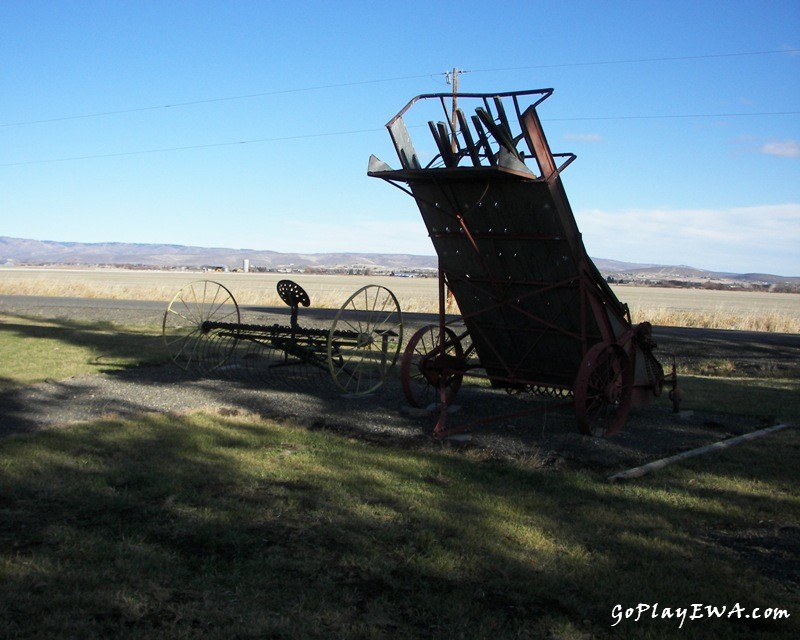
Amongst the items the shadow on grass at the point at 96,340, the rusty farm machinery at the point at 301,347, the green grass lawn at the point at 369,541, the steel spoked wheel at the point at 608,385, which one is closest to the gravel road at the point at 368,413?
the steel spoked wheel at the point at 608,385

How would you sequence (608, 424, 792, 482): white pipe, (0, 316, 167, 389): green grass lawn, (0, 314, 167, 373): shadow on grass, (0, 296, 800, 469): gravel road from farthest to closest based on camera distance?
(0, 314, 167, 373): shadow on grass
(0, 316, 167, 389): green grass lawn
(0, 296, 800, 469): gravel road
(608, 424, 792, 482): white pipe

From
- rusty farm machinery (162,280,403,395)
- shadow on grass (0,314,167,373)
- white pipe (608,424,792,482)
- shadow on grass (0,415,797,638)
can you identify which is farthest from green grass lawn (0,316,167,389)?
white pipe (608,424,792,482)

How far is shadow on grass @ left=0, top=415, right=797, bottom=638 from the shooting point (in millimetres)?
4141

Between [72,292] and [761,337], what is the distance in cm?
2959

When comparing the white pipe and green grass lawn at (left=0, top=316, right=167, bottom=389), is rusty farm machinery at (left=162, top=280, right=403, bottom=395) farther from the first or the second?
the white pipe

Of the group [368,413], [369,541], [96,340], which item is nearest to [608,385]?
[368,413]

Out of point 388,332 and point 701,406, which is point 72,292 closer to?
point 388,332

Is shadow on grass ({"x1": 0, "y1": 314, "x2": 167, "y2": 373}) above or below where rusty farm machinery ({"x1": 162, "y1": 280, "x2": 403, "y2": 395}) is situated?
below

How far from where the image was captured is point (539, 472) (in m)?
7.32

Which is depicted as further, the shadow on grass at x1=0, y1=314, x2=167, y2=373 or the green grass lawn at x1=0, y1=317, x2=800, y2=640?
the shadow on grass at x1=0, y1=314, x2=167, y2=373

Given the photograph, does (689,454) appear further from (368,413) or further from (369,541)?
(369,541)

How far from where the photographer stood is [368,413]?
1003 cm

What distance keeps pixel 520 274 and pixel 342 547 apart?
4678 mm

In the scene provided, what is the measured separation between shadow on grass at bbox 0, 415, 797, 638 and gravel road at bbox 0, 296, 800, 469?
0.97 metres
